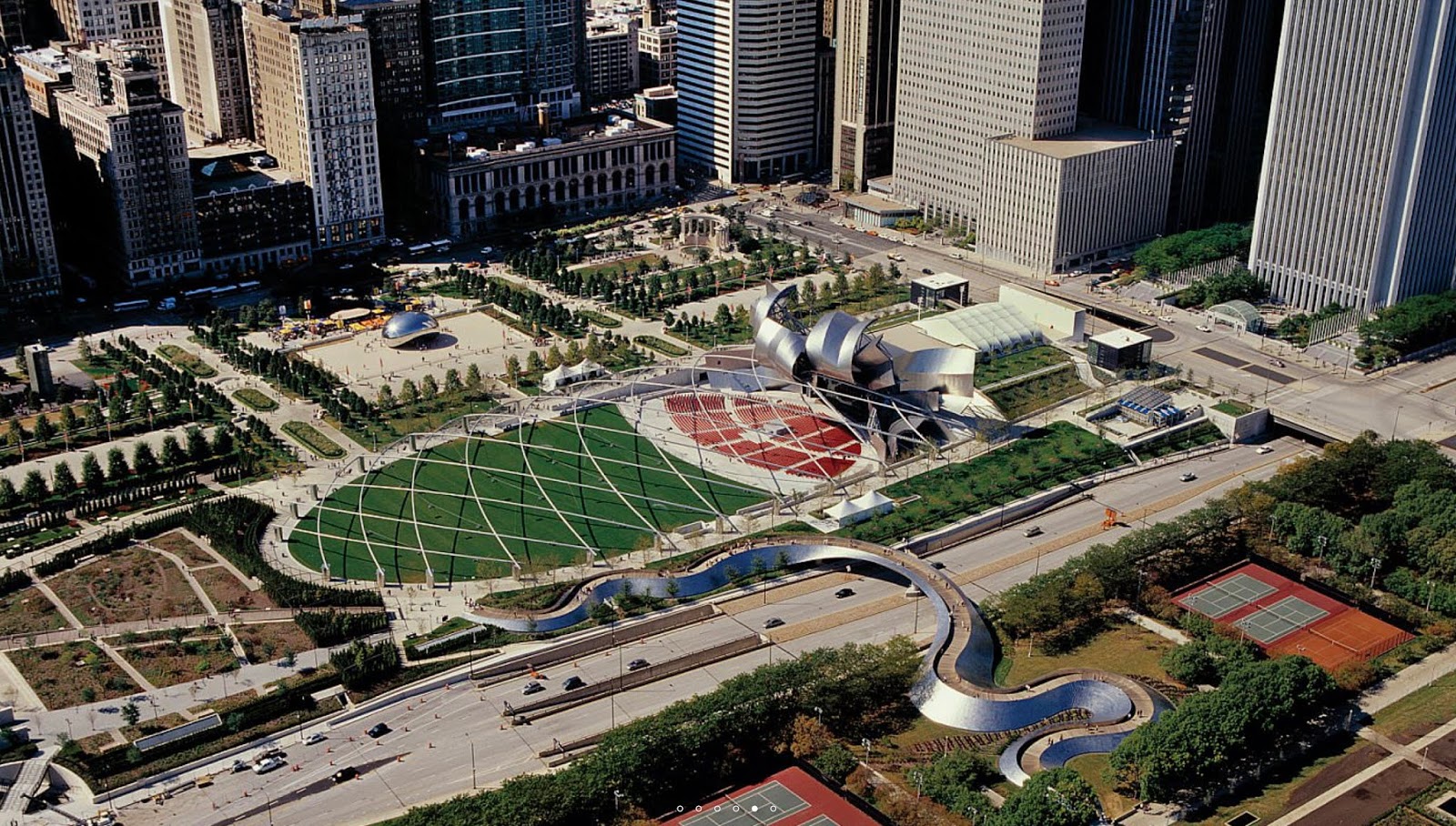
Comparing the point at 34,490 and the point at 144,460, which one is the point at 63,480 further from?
the point at 144,460

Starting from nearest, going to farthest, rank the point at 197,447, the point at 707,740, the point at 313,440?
the point at 707,740 < the point at 197,447 < the point at 313,440

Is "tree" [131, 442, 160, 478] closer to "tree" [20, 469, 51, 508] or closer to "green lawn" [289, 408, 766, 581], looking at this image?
"tree" [20, 469, 51, 508]

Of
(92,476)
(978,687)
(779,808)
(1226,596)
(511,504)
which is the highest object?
(92,476)

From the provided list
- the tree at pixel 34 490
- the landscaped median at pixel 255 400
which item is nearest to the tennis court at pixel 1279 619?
the landscaped median at pixel 255 400

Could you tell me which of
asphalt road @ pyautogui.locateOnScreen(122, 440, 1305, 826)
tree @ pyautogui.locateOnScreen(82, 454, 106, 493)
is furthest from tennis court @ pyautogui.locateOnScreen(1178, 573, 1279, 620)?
tree @ pyautogui.locateOnScreen(82, 454, 106, 493)

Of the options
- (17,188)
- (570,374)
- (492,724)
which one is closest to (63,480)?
(570,374)

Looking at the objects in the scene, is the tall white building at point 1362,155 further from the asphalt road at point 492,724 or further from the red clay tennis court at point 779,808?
the red clay tennis court at point 779,808
